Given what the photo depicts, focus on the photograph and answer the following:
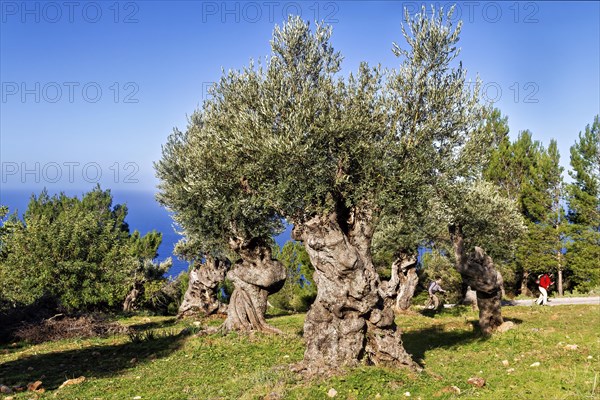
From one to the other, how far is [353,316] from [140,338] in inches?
547

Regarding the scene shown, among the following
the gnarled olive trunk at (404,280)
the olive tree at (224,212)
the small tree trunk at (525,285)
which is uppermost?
the olive tree at (224,212)

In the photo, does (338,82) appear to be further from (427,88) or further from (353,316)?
(353,316)

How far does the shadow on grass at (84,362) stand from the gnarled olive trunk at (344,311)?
8509mm

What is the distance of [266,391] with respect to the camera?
45.4ft

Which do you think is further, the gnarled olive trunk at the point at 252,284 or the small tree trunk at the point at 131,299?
the small tree trunk at the point at 131,299

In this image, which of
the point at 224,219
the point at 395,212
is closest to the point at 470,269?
the point at 395,212

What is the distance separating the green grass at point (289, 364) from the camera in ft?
44.9

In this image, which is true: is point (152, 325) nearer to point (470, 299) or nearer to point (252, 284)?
point (252, 284)

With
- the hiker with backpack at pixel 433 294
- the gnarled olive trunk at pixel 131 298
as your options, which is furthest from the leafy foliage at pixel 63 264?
the hiker with backpack at pixel 433 294

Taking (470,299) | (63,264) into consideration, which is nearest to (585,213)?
(470,299)

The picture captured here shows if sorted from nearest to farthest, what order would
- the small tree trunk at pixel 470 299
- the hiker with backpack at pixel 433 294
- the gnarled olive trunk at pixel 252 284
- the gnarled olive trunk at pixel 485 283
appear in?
the gnarled olive trunk at pixel 485 283, the gnarled olive trunk at pixel 252 284, the small tree trunk at pixel 470 299, the hiker with backpack at pixel 433 294

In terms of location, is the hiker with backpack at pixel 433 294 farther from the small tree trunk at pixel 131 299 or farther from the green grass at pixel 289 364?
the small tree trunk at pixel 131 299

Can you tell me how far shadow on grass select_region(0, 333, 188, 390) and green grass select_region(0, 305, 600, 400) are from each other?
4 centimetres

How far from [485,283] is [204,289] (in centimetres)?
1979
